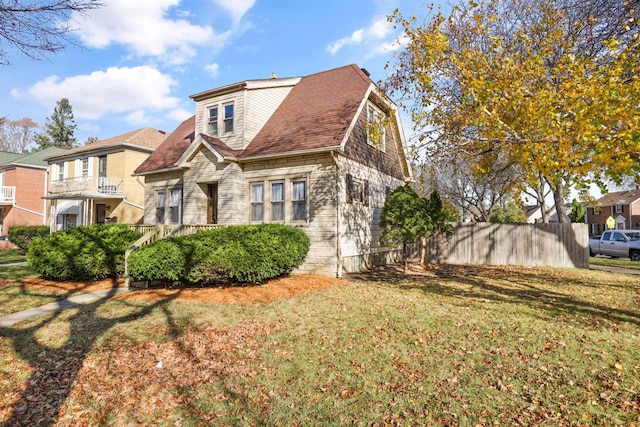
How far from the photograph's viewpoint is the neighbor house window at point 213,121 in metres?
15.1

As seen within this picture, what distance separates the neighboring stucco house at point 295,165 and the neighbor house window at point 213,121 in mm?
48

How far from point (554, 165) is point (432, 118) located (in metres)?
4.32

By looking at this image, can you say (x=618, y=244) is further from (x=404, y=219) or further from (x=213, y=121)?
(x=213, y=121)

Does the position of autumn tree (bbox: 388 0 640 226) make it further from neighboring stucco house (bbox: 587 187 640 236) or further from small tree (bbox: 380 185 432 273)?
neighboring stucco house (bbox: 587 187 640 236)

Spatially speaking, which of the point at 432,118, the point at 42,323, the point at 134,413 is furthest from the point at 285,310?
the point at 432,118

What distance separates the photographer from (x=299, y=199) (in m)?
12.6

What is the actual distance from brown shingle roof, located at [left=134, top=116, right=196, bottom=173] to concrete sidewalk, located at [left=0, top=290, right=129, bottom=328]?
8195 mm

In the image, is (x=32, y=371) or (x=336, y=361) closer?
(x=32, y=371)

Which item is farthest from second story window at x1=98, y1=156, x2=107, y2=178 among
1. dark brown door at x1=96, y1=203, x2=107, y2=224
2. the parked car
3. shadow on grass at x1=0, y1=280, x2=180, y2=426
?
the parked car

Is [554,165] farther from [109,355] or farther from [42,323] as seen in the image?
[42,323]

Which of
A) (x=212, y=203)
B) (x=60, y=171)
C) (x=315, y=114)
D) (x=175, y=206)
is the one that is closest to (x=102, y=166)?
(x=60, y=171)

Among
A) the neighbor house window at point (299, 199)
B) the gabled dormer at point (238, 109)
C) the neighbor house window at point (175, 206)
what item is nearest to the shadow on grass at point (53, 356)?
the neighbor house window at point (299, 199)

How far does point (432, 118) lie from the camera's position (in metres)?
9.91

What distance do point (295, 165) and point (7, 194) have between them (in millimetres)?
30494
